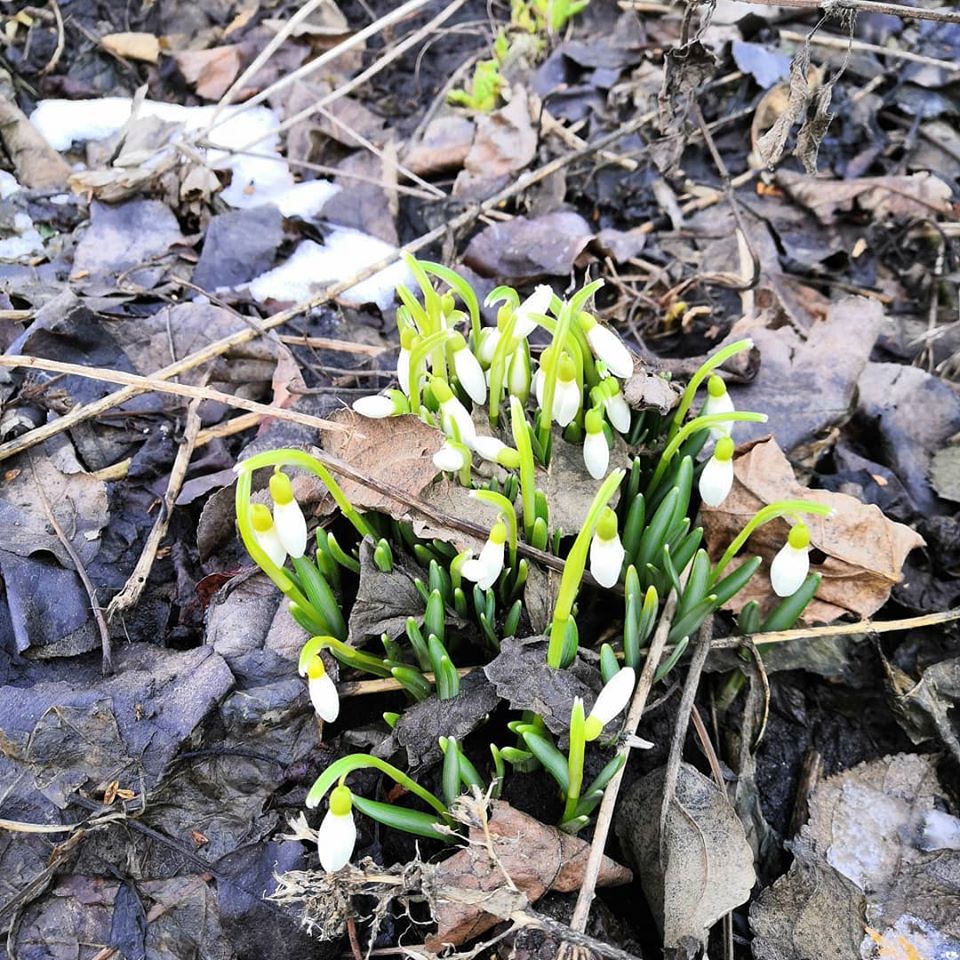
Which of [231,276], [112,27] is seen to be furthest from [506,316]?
[112,27]

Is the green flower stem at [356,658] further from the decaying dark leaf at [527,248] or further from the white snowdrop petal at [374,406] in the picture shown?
the decaying dark leaf at [527,248]

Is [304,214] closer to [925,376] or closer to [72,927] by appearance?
[925,376]

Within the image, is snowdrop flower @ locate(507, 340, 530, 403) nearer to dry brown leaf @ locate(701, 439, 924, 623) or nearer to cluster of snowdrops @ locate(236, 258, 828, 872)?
cluster of snowdrops @ locate(236, 258, 828, 872)

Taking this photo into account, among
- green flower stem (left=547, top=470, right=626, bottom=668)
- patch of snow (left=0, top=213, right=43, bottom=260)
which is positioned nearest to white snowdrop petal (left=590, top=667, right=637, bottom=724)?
green flower stem (left=547, top=470, right=626, bottom=668)

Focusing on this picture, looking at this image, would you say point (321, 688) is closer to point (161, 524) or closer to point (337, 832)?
point (337, 832)

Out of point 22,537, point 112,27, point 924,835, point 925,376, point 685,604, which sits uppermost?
point 112,27

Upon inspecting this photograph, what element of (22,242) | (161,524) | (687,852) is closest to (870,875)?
(687,852)

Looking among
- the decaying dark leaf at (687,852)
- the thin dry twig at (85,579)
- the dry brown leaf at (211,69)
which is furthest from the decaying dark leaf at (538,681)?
the dry brown leaf at (211,69)
